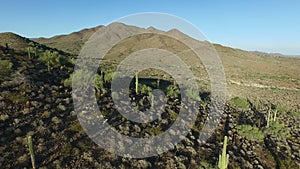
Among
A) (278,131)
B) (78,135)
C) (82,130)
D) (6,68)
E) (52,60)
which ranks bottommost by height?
(278,131)

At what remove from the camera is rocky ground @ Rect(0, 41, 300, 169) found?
8.78 metres

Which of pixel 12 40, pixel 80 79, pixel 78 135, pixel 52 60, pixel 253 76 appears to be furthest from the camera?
Result: pixel 253 76

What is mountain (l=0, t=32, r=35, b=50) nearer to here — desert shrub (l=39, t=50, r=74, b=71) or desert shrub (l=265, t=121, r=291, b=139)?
desert shrub (l=39, t=50, r=74, b=71)

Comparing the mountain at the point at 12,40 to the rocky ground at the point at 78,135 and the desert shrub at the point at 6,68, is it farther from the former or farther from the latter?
the desert shrub at the point at 6,68

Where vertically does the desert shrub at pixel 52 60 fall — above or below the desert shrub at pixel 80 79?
above

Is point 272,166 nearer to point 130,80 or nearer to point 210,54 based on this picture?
point 130,80

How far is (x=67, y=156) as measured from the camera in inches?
344

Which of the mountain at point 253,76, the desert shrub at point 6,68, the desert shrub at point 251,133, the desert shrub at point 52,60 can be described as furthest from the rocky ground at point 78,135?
the mountain at point 253,76

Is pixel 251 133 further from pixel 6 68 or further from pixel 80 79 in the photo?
pixel 6 68

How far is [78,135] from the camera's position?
33.0 ft

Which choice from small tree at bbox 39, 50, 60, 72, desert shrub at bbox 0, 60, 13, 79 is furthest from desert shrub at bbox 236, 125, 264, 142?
desert shrub at bbox 0, 60, 13, 79

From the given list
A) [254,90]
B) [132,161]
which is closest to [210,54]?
[254,90]

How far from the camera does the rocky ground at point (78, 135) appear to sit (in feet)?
28.8

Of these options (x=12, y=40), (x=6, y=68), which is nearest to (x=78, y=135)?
(x=6, y=68)
